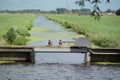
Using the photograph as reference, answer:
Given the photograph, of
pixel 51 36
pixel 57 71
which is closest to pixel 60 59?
pixel 57 71

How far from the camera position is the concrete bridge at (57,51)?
3225cm

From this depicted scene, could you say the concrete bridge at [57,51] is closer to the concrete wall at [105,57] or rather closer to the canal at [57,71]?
the concrete wall at [105,57]

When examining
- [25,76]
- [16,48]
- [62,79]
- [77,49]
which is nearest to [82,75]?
[62,79]

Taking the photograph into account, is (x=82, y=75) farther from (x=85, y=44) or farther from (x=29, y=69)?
(x=85, y=44)

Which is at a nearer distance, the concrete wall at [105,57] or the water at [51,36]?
the concrete wall at [105,57]

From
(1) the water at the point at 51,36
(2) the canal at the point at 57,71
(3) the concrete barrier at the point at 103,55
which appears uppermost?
(3) the concrete barrier at the point at 103,55

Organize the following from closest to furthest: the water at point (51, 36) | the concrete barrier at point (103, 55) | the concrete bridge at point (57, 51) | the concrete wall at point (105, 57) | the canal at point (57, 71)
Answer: the canal at point (57, 71) < the concrete bridge at point (57, 51) < the concrete barrier at point (103, 55) < the concrete wall at point (105, 57) < the water at point (51, 36)

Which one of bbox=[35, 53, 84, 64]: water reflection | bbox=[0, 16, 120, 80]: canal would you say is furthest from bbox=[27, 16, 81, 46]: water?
bbox=[0, 16, 120, 80]: canal

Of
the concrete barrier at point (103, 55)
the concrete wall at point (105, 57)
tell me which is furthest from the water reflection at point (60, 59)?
the concrete wall at point (105, 57)

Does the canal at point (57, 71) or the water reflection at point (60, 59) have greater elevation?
the canal at point (57, 71)

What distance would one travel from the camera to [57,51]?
32250mm

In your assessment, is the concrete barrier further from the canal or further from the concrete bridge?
the canal

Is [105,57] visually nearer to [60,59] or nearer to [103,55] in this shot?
[103,55]

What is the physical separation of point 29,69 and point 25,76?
136 inches
